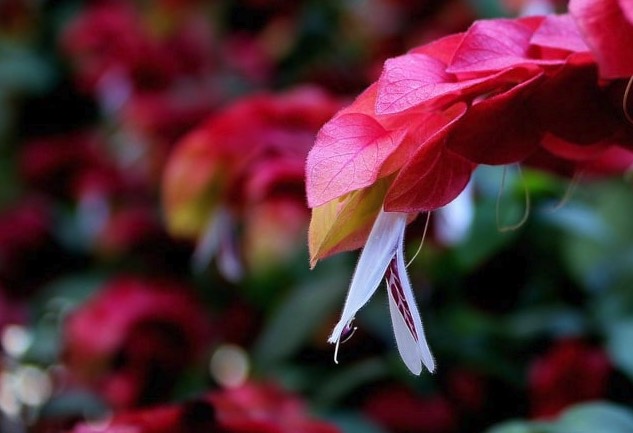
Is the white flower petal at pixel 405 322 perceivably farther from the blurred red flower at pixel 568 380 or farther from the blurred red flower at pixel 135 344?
the blurred red flower at pixel 135 344

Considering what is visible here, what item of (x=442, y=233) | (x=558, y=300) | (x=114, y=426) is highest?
(x=114, y=426)

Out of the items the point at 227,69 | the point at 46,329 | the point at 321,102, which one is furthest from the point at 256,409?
the point at 227,69

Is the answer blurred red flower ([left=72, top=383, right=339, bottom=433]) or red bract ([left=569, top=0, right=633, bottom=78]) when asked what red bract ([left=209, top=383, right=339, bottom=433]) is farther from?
red bract ([left=569, top=0, right=633, bottom=78])

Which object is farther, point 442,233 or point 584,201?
point 584,201

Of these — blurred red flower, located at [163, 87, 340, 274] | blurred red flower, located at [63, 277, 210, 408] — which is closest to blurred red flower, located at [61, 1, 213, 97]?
blurred red flower, located at [63, 277, 210, 408]

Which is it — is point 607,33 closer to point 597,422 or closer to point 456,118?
point 456,118

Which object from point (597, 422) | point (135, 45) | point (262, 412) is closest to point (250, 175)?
point (262, 412)

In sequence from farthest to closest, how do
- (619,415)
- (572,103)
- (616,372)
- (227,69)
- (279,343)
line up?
(227,69), (279,343), (616,372), (619,415), (572,103)

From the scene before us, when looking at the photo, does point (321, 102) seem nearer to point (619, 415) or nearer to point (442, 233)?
point (442, 233)
